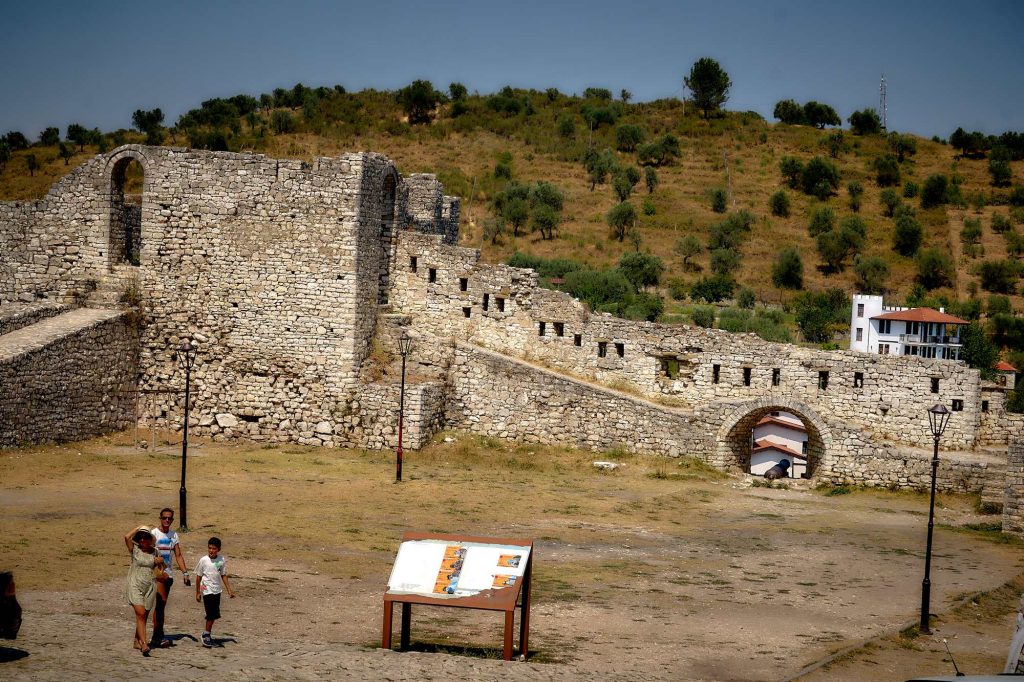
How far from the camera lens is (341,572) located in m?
17.7

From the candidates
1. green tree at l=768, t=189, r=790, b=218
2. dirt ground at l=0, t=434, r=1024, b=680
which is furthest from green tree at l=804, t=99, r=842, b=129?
dirt ground at l=0, t=434, r=1024, b=680

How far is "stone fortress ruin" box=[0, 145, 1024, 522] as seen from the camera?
2794 centimetres

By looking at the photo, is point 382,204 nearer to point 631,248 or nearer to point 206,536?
point 206,536

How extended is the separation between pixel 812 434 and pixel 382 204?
12.3 m

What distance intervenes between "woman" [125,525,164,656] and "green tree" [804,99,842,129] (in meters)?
95.6

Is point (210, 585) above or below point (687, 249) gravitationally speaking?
below

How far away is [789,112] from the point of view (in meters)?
101

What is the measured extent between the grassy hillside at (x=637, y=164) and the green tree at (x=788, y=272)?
745 mm

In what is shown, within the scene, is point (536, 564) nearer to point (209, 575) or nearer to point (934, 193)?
point (209, 575)

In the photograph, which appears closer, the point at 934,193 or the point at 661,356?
the point at 661,356

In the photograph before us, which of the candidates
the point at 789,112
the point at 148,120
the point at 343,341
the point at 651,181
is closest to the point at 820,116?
the point at 789,112

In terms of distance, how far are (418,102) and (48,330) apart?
63078 mm

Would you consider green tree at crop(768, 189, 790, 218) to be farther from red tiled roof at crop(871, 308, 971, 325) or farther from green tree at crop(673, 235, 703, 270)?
red tiled roof at crop(871, 308, 971, 325)

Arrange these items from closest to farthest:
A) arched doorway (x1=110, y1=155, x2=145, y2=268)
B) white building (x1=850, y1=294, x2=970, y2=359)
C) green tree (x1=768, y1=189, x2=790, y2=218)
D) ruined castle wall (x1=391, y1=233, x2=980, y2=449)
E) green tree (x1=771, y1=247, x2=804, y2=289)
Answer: ruined castle wall (x1=391, y1=233, x2=980, y2=449)
arched doorway (x1=110, y1=155, x2=145, y2=268)
white building (x1=850, y1=294, x2=970, y2=359)
green tree (x1=771, y1=247, x2=804, y2=289)
green tree (x1=768, y1=189, x2=790, y2=218)
